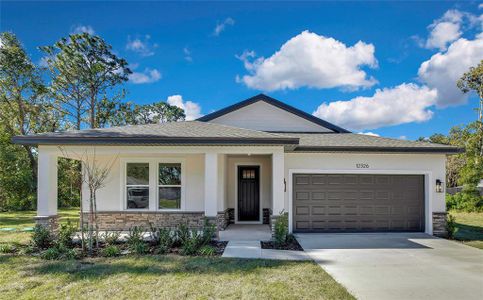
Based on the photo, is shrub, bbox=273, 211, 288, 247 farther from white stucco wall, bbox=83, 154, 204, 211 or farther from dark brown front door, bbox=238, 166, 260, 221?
dark brown front door, bbox=238, 166, 260, 221

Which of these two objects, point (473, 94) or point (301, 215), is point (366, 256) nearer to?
point (301, 215)

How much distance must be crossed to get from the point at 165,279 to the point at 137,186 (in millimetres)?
6179

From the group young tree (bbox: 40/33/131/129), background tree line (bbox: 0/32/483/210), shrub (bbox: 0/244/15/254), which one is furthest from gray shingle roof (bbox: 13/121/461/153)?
young tree (bbox: 40/33/131/129)

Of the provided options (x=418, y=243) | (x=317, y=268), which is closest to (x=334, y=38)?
(x=418, y=243)

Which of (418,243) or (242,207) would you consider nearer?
(418,243)

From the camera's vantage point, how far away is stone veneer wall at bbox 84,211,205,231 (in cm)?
1130

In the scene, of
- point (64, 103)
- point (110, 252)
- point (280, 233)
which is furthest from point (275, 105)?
point (64, 103)

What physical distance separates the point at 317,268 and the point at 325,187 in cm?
478

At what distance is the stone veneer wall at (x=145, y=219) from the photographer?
11305mm

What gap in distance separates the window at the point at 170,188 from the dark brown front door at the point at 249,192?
9.66ft

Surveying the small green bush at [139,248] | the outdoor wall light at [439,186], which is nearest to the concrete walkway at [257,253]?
the small green bush at [139,248]

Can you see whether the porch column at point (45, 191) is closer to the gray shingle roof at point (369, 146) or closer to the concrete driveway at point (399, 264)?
the concrete driveway at point (399, 264)

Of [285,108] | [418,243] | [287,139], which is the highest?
[285,108]

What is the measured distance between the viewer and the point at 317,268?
22.1ft
